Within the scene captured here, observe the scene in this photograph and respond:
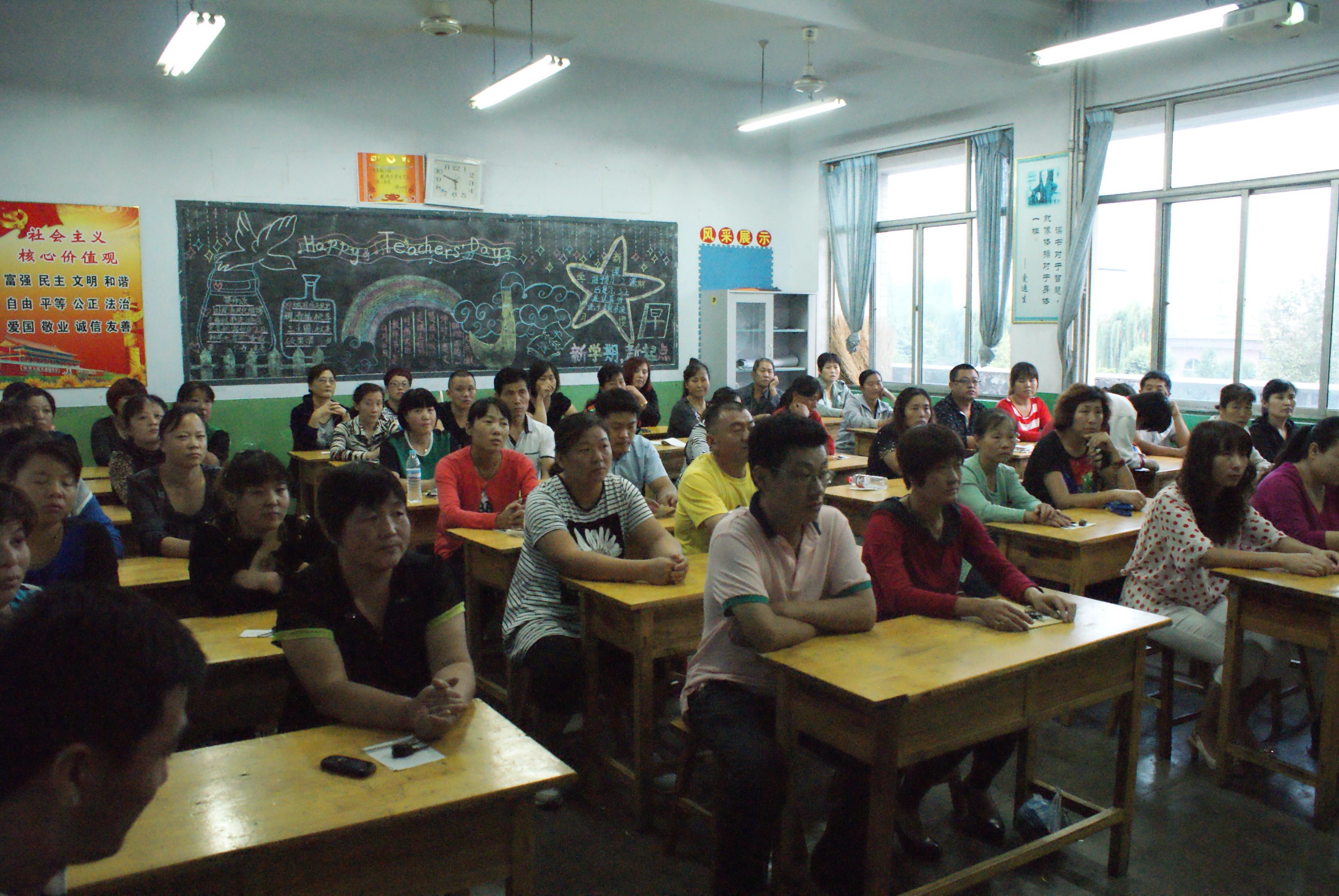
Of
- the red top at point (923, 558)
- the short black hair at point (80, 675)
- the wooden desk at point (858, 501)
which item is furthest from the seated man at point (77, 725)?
the wooden desk at point (858, 501)

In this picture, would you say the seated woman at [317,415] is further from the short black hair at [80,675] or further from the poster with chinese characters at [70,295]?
the short black hair at [80,675]

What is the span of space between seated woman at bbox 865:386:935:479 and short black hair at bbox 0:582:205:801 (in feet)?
14.2

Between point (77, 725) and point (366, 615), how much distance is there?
48.8 inches

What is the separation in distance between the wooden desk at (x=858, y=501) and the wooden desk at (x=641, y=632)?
4.95ft

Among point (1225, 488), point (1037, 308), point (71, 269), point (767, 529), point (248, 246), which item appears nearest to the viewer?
point (767, 529)

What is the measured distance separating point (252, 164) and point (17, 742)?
709 cm

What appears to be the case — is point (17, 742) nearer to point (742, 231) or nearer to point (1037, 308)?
point (1037, 308)

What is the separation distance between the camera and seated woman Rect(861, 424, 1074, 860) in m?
2.41

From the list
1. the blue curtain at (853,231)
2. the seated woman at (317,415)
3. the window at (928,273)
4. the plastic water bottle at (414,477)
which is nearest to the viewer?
the plastic water bottle at (414,477)

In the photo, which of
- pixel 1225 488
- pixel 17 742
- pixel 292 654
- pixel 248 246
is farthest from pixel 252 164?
pixel 17 742

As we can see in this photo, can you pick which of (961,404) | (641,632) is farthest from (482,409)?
(961,404)

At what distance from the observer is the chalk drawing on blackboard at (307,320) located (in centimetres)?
704

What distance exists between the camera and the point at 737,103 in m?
9.16

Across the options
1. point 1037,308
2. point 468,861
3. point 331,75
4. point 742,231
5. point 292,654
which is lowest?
point 468,861
